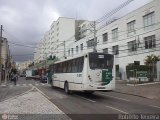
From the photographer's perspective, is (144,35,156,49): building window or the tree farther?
(144,35,156,49): building window

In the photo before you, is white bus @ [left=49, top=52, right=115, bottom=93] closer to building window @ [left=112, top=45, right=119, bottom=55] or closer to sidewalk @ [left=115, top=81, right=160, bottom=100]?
sidewalk @ [left=115, top=81, right=160, bottom=100]

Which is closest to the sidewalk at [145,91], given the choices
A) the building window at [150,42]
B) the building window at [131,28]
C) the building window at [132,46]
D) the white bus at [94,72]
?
the white bus at [94,72]

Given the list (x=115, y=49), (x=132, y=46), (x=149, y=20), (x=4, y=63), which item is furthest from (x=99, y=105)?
(x=4, y=63)

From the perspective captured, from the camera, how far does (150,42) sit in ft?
145

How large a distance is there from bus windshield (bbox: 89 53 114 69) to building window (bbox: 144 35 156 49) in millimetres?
24657

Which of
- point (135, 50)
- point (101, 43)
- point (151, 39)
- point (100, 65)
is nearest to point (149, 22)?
point (151, 39)

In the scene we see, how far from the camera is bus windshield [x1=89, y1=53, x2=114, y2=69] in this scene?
19828 millimetres

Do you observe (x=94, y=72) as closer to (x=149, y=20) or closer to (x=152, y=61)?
(x=152, y=61)

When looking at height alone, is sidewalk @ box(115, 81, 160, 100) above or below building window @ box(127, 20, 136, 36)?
below

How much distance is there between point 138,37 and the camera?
155ft

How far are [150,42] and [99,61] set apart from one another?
26331 mm

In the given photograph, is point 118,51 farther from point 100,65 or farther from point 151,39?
point 100,65

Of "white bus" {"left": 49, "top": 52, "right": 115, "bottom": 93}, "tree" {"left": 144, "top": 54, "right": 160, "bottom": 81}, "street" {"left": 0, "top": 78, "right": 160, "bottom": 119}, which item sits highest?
"tree" {"left": 144, "top": 54, "right": 160, "bottom": 81}

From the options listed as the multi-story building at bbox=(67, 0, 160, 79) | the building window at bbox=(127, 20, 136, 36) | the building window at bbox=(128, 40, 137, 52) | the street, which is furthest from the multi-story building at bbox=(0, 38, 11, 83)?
the street
